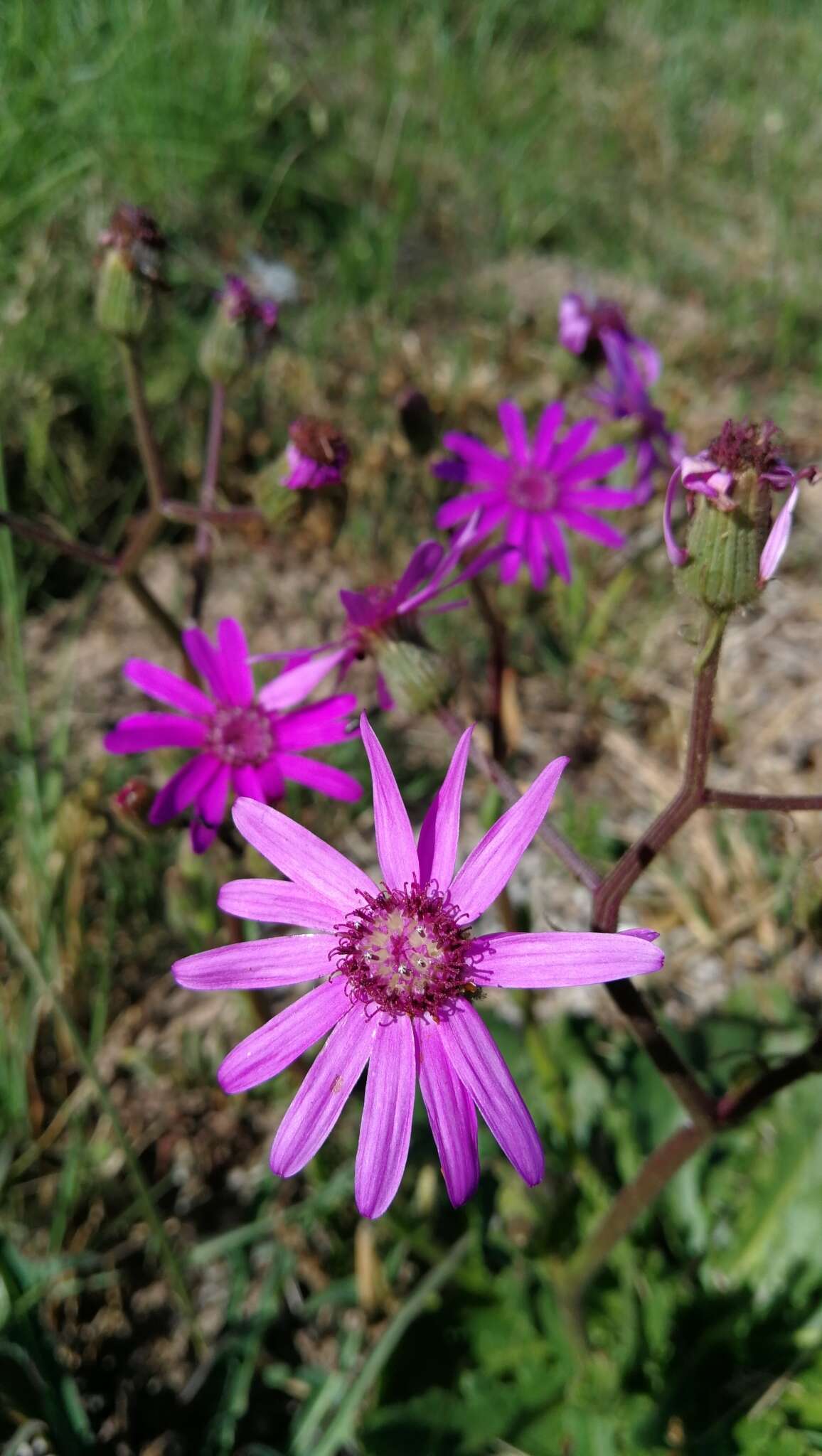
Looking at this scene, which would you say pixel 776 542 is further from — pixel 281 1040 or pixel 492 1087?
pixel 281 1040

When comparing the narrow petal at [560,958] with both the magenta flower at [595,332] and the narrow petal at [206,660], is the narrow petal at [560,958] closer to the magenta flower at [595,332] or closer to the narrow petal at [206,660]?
the narrow petal at [206,660]

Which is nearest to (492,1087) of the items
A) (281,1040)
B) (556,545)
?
(281,1040)

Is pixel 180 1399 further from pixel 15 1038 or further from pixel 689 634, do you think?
pixel 689 634

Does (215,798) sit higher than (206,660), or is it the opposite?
(206,660)

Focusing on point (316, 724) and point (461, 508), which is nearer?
point (316, 724)

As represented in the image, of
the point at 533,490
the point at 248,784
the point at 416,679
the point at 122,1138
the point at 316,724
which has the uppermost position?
the point at 533,490

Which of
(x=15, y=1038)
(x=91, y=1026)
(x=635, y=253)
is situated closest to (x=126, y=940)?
(x=91, y=1026)

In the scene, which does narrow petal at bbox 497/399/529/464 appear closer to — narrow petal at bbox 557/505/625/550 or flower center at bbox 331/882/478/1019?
narrow petal at bbox 557/505/625/550

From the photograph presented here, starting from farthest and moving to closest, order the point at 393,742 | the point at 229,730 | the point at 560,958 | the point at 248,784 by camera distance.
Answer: the point at 393,742 < the point at 229,730 < the point at 248,784 < the point at 560,958
